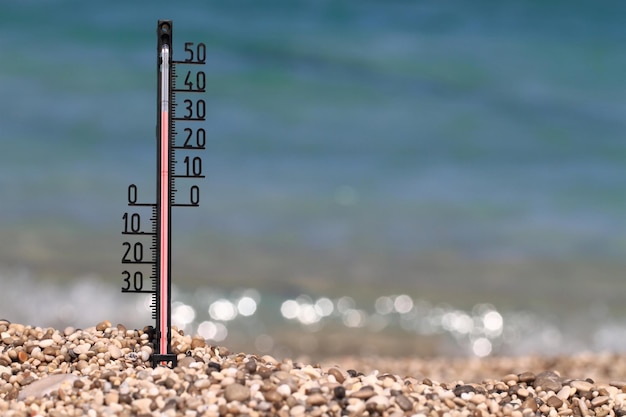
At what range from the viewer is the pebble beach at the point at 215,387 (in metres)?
7.65

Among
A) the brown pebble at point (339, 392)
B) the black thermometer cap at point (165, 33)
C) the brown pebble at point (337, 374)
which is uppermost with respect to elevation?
the black thermometer cap at point (165, 33)

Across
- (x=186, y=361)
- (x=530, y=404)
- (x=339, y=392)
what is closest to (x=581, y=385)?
(x=530, y=404)

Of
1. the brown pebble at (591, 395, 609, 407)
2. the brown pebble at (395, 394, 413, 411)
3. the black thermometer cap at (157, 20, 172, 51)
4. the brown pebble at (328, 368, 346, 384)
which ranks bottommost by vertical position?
the brown pebble at (591, 395, 609, 407)

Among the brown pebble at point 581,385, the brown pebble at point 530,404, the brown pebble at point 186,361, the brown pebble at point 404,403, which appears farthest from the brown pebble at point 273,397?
the brown pebble at point 581,385

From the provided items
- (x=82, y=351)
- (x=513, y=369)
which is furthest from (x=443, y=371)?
(x=82, y=351)

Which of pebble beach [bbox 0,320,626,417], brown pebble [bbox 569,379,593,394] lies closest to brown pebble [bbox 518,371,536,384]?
pebble beach [bbox 0,320,626,417]

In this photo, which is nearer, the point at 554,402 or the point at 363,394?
the point at 363,394

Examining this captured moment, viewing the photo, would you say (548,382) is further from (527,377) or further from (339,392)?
(339,392)

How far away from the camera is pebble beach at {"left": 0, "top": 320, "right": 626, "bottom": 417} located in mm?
7652

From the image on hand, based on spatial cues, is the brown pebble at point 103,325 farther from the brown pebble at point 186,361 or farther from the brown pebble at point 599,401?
the brown pebble at point 599,401

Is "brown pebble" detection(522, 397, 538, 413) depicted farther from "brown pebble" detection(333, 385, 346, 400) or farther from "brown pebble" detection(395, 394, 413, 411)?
"brown pebble" detection(333, 385, 346, 400)

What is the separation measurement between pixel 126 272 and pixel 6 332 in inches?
102

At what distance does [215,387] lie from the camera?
7840mm

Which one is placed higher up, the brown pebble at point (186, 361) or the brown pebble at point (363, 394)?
the brown pebble at point (186, 361)
